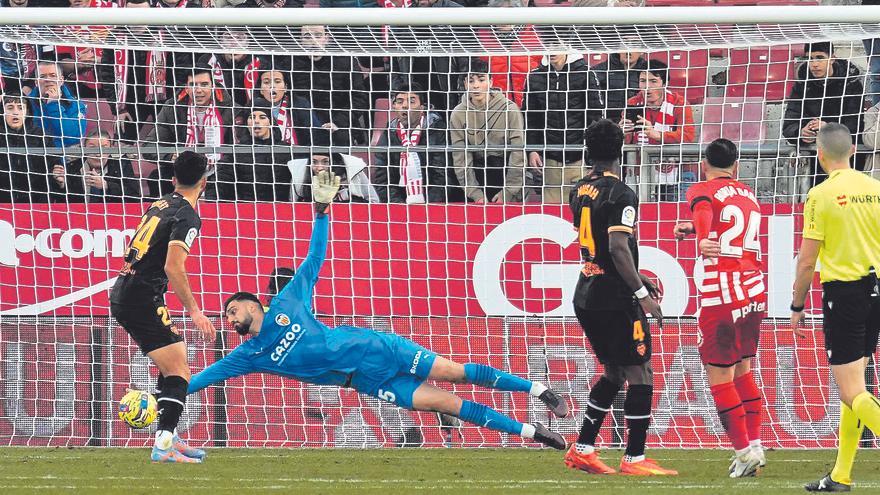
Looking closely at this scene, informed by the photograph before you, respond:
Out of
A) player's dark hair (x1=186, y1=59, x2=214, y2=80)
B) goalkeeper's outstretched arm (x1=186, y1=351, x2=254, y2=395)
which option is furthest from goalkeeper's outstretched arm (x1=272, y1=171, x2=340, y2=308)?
player's dark hair (x1=186, y1=59, x2=214, y2=80)

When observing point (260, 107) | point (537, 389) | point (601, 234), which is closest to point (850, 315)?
point (601, 234)

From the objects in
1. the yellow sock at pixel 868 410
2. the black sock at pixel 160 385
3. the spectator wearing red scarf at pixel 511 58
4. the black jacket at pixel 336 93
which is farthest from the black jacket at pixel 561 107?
the yellow sock at pixel 868 410

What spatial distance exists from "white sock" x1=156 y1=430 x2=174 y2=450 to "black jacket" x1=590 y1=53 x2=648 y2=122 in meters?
4.67

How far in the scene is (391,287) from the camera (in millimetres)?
11055

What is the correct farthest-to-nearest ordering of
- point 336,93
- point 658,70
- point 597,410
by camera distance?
point 336,93 → point 658,70 → point 597,410

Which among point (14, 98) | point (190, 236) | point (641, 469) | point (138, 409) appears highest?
point (14, 98)

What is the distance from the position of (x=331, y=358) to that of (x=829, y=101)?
4701 millimetres

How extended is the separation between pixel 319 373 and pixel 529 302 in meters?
2.29

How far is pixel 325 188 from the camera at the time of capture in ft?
30.1

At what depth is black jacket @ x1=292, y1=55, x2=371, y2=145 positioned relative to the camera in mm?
11461

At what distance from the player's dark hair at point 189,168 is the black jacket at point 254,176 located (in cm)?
223

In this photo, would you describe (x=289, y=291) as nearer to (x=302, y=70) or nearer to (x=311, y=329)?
(x=311, y=329)

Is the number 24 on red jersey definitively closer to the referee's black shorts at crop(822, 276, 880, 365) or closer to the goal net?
the referee's black shorts at crop(822, 276, 880, 365)

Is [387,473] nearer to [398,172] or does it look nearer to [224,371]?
[224,371]
